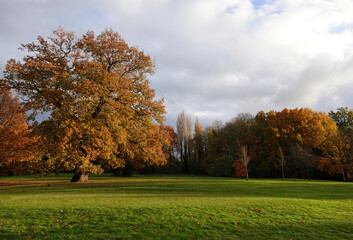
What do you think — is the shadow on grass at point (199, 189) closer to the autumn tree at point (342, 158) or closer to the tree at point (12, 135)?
the tree at point (12, 135)

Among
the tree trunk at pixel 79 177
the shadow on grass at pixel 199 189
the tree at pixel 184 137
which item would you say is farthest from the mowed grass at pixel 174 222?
the tree at pixel 184 137

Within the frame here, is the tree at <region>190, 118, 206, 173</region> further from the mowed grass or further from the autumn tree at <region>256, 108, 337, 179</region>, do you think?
the mowed grass

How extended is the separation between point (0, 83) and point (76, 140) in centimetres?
936

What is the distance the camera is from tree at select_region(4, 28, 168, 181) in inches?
813

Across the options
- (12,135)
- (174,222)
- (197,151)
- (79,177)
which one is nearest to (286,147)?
(197,151)

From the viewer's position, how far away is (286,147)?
164 feet

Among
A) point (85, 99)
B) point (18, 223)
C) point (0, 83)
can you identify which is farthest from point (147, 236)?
point (0, 83)

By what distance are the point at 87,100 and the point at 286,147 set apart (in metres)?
44.9

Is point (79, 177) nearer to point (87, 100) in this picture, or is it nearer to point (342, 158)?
point (87, 100)

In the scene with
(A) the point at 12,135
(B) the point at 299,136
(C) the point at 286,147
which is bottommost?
(C) the point at 286,147

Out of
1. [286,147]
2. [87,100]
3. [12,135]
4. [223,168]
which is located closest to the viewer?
[87,100]

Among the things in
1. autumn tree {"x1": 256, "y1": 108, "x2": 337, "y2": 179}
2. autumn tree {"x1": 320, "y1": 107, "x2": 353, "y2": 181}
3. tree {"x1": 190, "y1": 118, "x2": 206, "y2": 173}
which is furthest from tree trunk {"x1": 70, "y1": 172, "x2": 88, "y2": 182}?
tree {"x1": 190, "y1": 118, "x2": 206, "y2": 173}

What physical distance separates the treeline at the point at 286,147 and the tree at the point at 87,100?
20.6 metres

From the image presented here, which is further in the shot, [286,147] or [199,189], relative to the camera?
[286,147]
